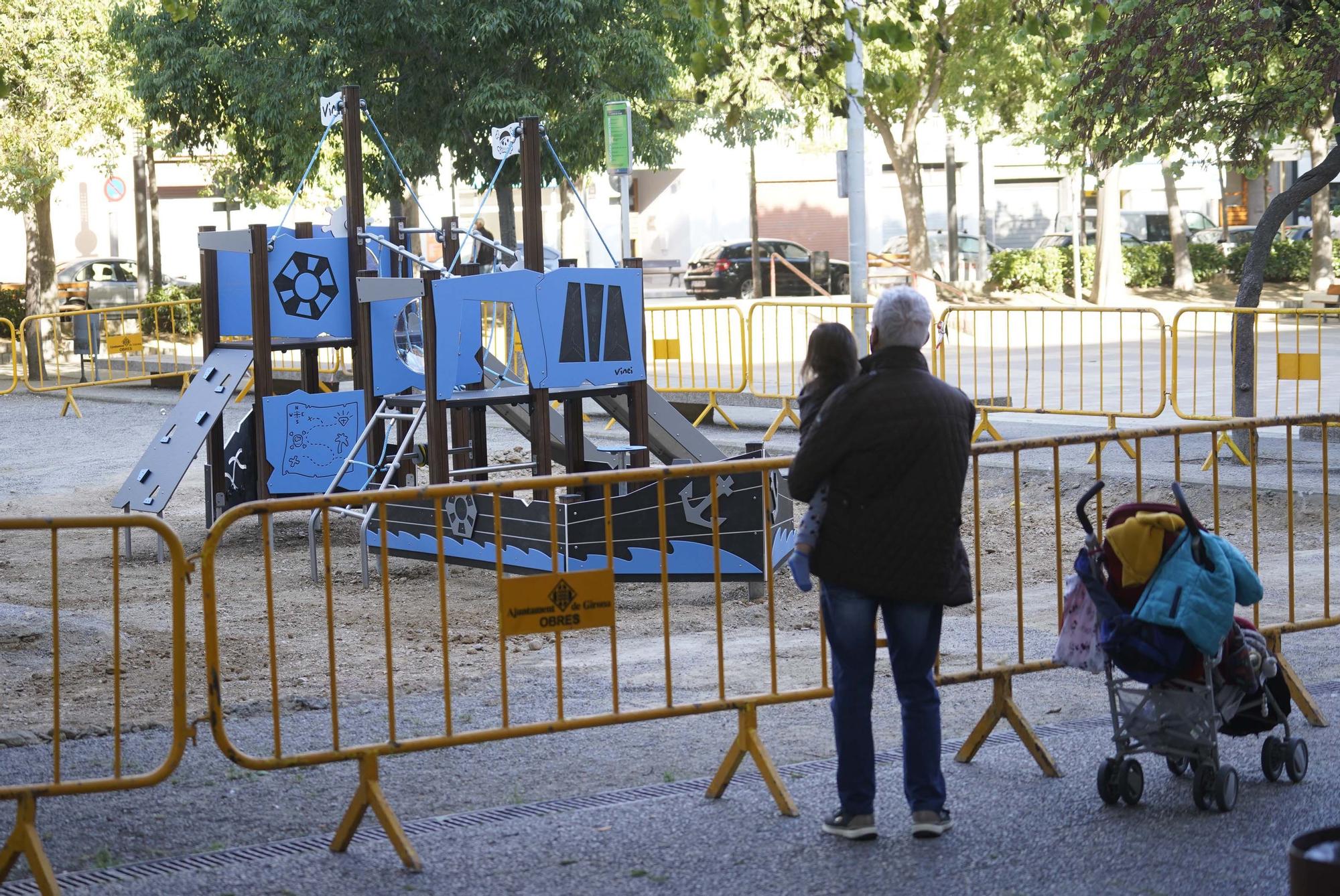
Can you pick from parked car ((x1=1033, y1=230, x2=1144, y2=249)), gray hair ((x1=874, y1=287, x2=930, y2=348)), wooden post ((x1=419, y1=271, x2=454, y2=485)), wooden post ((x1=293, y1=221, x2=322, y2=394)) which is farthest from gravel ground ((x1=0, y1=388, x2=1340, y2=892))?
parked car ((x1=1033, y1=230, x2=1144, y2=249))

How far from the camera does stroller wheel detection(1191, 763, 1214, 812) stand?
5094 mm

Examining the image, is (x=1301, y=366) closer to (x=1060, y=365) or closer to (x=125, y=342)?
(x=1060, y=365)

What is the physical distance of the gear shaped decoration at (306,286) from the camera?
10.9 metres

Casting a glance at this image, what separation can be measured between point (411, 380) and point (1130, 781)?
22.7 ft

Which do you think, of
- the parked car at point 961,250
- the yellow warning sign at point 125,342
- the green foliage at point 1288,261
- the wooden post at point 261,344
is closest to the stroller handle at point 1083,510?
the wooden post at point 261,344

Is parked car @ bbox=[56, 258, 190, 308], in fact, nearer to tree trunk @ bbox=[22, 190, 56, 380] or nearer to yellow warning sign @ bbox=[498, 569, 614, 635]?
tree trunk @ bbox=[22, 190, 56, 380]

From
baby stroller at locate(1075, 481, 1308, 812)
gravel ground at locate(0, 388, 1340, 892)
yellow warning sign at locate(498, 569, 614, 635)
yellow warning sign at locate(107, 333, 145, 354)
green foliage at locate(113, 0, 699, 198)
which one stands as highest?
green foliage at locate(113, 0, 699, 198)

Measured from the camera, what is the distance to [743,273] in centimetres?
4056

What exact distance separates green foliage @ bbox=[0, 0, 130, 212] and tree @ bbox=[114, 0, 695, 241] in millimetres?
710

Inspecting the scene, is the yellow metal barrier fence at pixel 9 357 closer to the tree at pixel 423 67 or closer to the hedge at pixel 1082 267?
the tree at pixel 423 67

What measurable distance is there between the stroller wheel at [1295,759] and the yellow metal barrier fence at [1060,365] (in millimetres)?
7321

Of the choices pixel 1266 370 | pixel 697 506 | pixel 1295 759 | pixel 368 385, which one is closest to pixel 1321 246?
pixel 1266 370

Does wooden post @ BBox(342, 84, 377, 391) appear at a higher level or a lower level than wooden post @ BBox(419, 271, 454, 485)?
higher

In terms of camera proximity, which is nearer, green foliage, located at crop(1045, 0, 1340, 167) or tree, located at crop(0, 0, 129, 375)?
green foliage, located at crop(1045, 0, 1340, 167)
